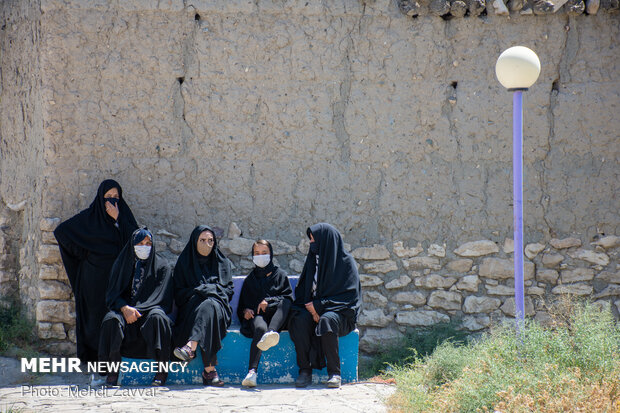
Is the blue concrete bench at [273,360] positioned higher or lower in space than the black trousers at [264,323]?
lower

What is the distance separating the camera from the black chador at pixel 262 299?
4.98 m

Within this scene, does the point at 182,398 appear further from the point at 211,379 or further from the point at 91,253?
the point at 91,253

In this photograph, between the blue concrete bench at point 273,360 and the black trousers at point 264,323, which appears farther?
the blue concrete bench at point 273,360

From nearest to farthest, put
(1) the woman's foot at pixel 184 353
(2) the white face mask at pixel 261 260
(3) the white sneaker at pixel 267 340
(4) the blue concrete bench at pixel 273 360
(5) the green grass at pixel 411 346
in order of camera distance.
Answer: (1) the woman's foot at pixel 184 353 → (3) the white sneaker at pixel 267 340 → (4) the blue concrete bench at pixel 273 360 → (2) the white face mask at pixel 261 260 → (5) the green grass at pixel 411 346

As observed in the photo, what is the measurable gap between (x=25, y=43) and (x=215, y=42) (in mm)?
1652

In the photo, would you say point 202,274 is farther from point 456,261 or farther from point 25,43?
point 25,43

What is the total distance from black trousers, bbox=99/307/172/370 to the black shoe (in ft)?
2.96

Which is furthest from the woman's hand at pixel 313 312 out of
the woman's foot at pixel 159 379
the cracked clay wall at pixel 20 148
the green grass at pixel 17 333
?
the cracked clay wall at pixel 20 148

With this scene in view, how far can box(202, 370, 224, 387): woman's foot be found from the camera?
16.1 feet

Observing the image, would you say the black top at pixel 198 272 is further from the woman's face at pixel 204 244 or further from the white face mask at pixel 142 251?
the white face mask at pixel 142 251

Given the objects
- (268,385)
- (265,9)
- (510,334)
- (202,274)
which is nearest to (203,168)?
(202,274)

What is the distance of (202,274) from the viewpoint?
5.29 m

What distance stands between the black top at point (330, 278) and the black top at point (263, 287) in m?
0.11

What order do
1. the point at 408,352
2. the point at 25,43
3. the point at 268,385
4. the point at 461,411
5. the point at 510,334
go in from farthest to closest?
the point at 25,43 < the point at 408,352 < the point at 268,385 < the point at 510,334 < the point at 461,411
